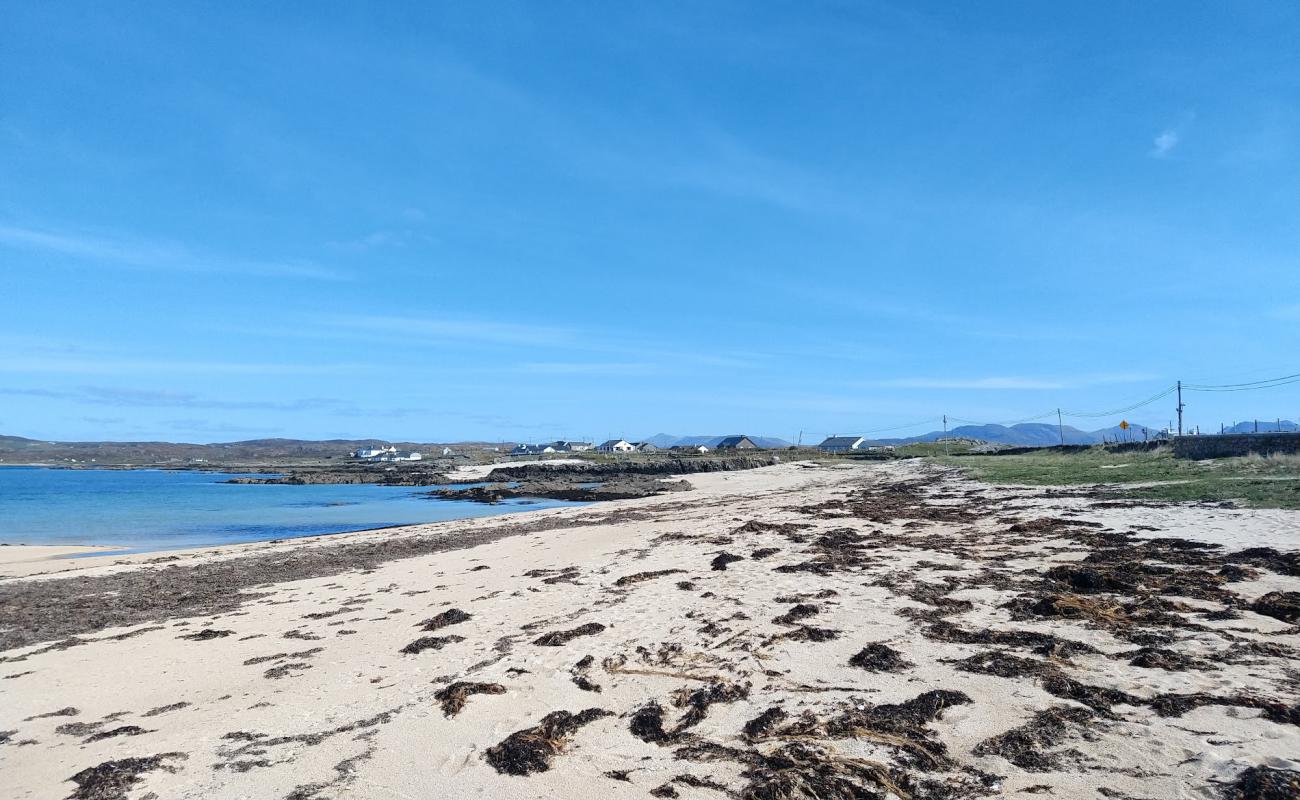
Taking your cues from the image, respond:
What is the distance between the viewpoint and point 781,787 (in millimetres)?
4270

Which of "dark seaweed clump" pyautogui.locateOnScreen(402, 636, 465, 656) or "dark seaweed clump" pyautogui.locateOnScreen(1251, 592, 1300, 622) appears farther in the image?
"dark seaweed clump" pyautogui.locateOnScreen(402, 636, 465, 656)

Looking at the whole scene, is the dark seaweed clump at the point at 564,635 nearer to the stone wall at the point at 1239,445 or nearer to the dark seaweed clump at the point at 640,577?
the dark seaweed clump at the point at 640,577

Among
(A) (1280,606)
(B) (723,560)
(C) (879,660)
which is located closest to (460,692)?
(C) (879,660)

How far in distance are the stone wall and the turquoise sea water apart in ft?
102

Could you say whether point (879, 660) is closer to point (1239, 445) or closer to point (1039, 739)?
point (1039, 739)

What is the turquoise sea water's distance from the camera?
27188mm

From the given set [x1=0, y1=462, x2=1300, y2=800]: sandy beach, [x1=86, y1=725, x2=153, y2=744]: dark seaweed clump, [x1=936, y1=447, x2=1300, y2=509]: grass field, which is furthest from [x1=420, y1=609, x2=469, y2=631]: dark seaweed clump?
[x1=936, y1=447, x2=1300, y2=509]: grass field

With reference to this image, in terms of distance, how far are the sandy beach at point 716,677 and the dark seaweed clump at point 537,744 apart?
0.02 metres

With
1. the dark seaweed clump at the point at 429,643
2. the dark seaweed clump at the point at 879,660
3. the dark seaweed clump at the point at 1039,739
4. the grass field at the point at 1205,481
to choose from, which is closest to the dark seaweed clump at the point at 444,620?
the dark seaweed clump at the point at 429,643

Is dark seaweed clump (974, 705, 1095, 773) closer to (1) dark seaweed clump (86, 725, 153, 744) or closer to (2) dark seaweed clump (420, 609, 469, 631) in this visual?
(2) dark seaweed clump (420, 609, 469, 631)

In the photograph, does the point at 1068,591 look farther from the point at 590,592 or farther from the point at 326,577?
the point at 326,577

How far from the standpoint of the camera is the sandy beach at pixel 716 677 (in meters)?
4.49

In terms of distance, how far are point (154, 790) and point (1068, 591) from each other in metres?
9.16

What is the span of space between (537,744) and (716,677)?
184 cm
